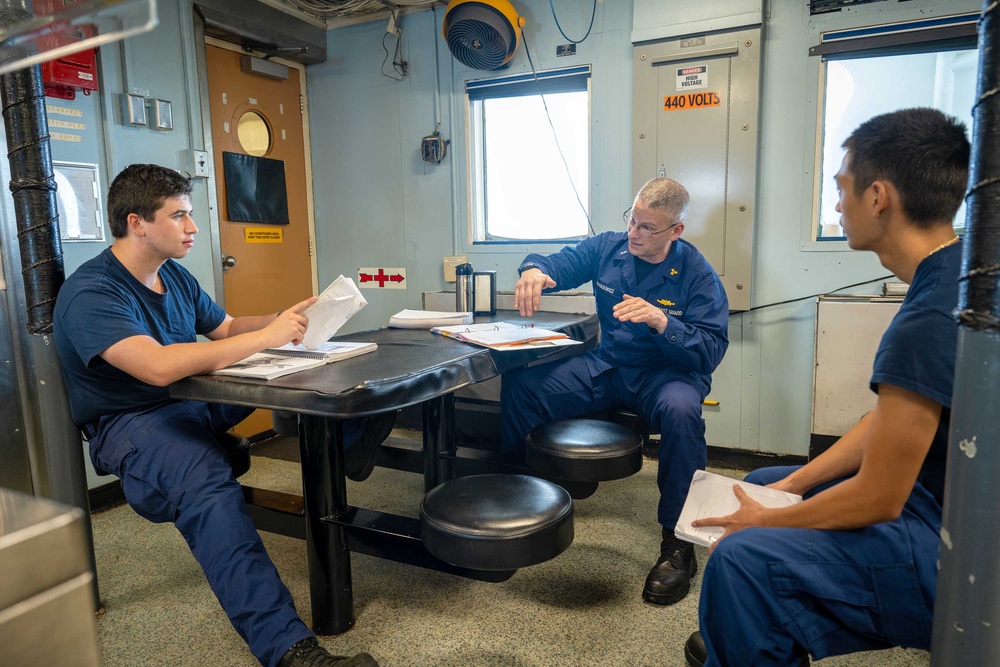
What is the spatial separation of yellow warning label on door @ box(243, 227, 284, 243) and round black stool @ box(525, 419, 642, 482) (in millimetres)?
2260

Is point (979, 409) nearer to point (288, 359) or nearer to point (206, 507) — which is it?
point (288, 359)

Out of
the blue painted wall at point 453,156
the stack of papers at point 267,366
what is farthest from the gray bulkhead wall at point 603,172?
the stack of papers at point 267,366

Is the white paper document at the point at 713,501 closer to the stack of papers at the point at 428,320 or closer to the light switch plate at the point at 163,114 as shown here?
the stack of papers at the point at 428,320

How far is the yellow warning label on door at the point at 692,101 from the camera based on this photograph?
9.37ft

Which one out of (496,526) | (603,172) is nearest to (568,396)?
(496,526)

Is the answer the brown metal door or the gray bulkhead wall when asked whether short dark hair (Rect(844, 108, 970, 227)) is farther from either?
the brown metal door

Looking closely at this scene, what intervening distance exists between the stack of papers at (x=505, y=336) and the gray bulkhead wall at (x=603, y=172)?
135 centimetres

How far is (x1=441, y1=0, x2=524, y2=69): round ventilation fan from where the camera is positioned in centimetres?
303

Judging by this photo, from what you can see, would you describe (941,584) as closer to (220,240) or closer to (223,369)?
(223,369)

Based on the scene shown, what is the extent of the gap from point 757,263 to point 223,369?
A: 236 centimetres

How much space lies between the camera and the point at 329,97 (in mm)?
3789

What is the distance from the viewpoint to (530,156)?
3.44 metres

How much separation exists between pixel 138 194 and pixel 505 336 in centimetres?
111

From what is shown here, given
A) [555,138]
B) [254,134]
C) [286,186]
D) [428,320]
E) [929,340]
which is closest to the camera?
[929,340]
